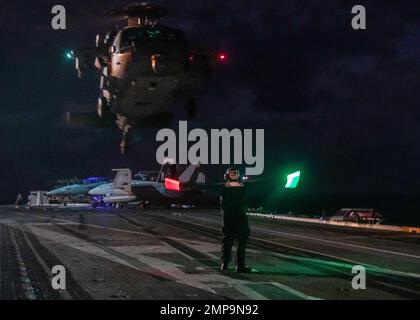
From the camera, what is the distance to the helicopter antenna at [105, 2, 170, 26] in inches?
761

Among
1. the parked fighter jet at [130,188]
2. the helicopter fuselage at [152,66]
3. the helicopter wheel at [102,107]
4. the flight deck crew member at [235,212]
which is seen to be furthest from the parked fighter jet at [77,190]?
the flight deck crew member at [235,212]

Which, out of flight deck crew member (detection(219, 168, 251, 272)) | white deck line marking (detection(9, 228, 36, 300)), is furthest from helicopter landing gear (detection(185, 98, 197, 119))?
flight deck crew member (detection(219, 168, 251, 272))

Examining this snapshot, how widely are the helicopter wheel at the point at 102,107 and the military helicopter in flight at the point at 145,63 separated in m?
1.27

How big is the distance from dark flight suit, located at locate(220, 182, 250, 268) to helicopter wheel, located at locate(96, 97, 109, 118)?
12845 mm

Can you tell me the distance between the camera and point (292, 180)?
1093cm

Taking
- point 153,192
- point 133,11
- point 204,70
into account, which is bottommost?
point 153,192

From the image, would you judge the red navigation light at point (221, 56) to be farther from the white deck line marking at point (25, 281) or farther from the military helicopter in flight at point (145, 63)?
the white deck line marking at point (25, 281)

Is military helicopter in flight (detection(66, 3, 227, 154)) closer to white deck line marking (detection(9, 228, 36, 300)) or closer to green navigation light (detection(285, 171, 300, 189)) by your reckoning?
white deck line marking (detection(9, 228, 36, 300))

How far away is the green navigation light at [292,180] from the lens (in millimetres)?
10836

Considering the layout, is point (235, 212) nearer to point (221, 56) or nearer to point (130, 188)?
point (221, 56)

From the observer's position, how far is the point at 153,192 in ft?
250
